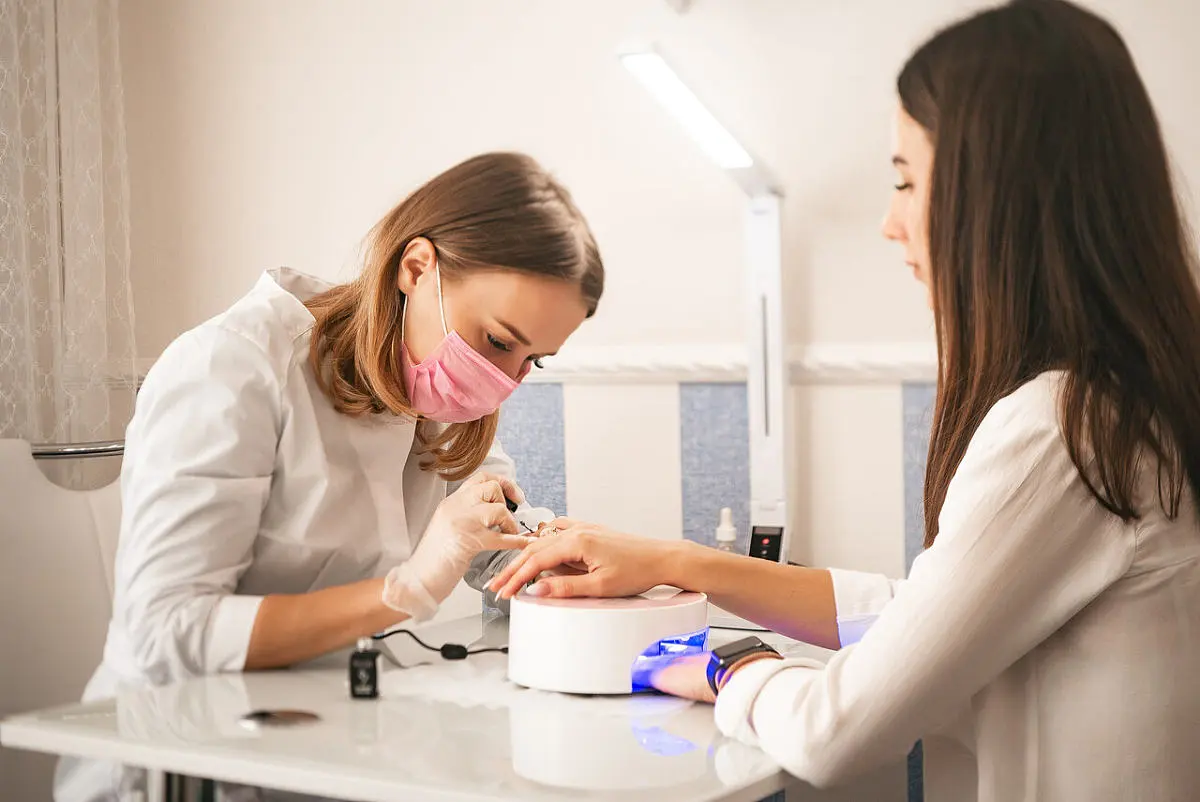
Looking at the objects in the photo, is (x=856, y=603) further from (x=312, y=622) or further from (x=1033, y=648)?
(x=312, y=622)

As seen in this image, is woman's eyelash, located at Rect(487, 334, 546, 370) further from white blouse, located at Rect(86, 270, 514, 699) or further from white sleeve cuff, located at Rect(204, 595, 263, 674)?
white sleeve cuff, located at Rect(204, 595, 263, 674)

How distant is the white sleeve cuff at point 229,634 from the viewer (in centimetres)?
129

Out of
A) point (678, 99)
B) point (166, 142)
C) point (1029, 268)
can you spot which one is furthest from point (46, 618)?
point (166, 142)

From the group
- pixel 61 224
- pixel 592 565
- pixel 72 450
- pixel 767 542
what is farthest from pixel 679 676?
pixel 61 224

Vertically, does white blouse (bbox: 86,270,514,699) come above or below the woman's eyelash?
below

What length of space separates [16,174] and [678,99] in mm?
1381

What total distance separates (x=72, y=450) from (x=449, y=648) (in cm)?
76

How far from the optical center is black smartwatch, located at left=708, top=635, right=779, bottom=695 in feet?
3.76

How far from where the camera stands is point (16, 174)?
8.11ft

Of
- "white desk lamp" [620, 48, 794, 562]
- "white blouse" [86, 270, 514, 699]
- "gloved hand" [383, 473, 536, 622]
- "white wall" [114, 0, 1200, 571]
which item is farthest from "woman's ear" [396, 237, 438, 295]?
"white wall" [114, 0, 1200, 571]

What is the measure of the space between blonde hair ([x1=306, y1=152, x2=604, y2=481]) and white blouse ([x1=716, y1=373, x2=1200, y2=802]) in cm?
57

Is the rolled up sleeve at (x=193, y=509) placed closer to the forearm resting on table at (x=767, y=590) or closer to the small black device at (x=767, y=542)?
the forearm resting on table at (x=767, y=590)

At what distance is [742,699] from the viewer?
108 centimetres

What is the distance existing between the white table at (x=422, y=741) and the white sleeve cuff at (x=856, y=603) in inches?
7.9
